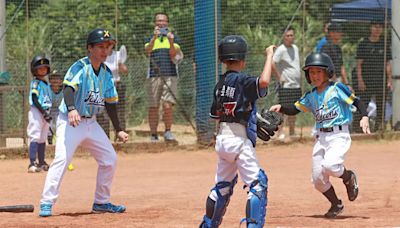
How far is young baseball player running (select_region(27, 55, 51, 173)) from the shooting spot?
13.0m

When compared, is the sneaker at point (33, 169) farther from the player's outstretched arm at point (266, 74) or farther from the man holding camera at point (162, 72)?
the player's outstretched arm at point (266, 74)

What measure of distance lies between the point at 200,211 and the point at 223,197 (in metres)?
1.90

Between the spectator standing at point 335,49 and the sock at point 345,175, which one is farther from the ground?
the spectator standing at point 335,49

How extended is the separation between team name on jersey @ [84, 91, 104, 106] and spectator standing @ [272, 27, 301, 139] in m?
7.40

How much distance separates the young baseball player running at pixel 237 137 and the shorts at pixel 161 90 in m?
8.40

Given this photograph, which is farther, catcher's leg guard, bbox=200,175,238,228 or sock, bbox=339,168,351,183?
sock, bbox=339,168,351,183

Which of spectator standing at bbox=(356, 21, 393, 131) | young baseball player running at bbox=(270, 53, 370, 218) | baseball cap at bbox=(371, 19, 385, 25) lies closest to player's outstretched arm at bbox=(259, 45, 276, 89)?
young baseball player running at bbox=(270, 53, 370, 218)

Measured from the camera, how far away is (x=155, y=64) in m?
15.8

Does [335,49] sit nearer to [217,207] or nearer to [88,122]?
[88,122]

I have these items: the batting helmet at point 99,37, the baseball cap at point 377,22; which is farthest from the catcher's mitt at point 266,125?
the baseball cap at point 377,22

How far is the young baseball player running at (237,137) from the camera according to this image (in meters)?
7.25

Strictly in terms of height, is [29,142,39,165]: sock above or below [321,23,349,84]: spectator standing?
below

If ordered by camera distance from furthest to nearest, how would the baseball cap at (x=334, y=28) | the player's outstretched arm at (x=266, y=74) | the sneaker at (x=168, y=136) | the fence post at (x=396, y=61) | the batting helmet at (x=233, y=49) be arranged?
the fence post at (x=396, y=61), the baseball cap at (x=334, y=28), the sneaker at (x=168, y=136), the batting helmet at (x=233, y=49), the player's outstretched arm at (x=266, y=74)

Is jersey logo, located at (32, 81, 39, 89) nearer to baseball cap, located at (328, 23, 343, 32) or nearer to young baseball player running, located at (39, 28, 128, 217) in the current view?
young baseball player running, located at (39, 28, 128, 217)
